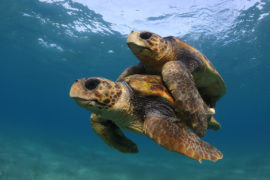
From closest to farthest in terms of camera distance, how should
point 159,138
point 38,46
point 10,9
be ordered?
point 159,138, point 10,9, point 38,46

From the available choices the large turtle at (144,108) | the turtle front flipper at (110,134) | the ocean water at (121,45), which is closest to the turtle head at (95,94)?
the large turtle at (144,108)

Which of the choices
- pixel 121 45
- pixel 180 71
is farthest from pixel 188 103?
pixel 121 45

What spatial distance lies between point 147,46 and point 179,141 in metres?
1.45

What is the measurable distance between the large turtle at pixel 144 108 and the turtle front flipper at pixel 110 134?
0.58 m

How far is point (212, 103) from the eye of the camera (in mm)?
4371

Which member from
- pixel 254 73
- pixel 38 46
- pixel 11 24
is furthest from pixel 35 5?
pixel 254 73

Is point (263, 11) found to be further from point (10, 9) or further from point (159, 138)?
point (10, 9)

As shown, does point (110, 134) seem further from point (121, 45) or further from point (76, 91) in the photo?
point (121, 45)

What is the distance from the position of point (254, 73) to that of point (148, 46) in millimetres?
29309

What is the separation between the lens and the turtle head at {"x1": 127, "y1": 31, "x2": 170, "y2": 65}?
8.67ft

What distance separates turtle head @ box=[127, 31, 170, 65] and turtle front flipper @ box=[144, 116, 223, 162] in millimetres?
1089

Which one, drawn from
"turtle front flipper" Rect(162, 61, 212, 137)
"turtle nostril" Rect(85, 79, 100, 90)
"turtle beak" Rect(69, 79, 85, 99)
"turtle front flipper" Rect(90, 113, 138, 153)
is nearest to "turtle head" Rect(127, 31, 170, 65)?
"turtle front flipper" Rect(162, 61, 212, 137)

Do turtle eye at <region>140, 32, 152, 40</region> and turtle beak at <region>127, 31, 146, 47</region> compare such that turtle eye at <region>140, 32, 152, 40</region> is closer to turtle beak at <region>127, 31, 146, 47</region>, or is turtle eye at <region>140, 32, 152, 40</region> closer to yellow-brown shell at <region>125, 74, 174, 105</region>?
turtle beak at <region>127, 31, 146, 47</region>

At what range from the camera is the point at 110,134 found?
338cm
